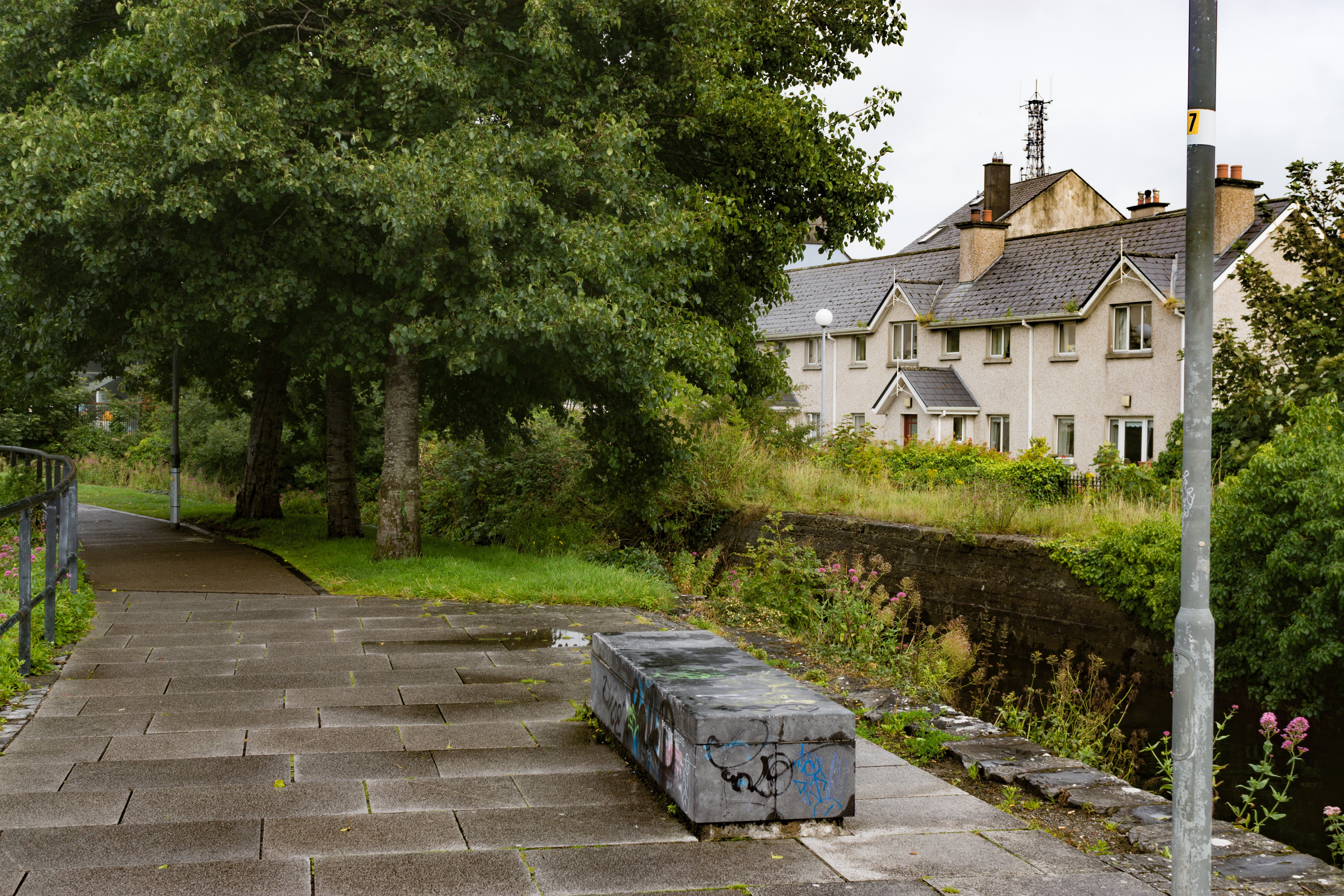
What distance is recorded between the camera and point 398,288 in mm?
13703

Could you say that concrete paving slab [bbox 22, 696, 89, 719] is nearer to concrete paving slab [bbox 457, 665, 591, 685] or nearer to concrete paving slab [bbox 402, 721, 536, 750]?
concrete paving slab [bbox 402, 721, 536, 750]

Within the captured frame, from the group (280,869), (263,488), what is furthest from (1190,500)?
(263,488)

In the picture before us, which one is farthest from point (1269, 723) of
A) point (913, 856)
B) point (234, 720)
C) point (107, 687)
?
point (107, 687)

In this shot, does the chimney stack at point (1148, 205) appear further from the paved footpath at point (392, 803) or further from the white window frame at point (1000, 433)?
the paved footpath at point (392, 803)

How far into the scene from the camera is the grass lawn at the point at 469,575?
1273 centimetres

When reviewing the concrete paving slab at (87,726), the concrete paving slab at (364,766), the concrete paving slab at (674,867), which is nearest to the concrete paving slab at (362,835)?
the concrete paving slab at (674,867)

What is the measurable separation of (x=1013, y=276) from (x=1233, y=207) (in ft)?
24.3

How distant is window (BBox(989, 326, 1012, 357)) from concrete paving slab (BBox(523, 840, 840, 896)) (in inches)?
1342

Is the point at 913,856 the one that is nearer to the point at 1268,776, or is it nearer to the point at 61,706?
the point at 1268,776

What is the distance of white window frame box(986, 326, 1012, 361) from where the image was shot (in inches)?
1464

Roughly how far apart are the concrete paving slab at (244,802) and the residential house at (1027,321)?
20.8 m

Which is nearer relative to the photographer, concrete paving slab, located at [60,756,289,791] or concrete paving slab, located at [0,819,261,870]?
concrete paving slab, located at [0,819,261,870]

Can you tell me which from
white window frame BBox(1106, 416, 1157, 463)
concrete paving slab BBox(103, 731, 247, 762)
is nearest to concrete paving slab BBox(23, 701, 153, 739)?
concrete paving slab BBox(103, 731, 247, 762)

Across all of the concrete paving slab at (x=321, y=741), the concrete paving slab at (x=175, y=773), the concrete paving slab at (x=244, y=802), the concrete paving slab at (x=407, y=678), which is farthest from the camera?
the concrete paving slab at (x=407, y=678)
